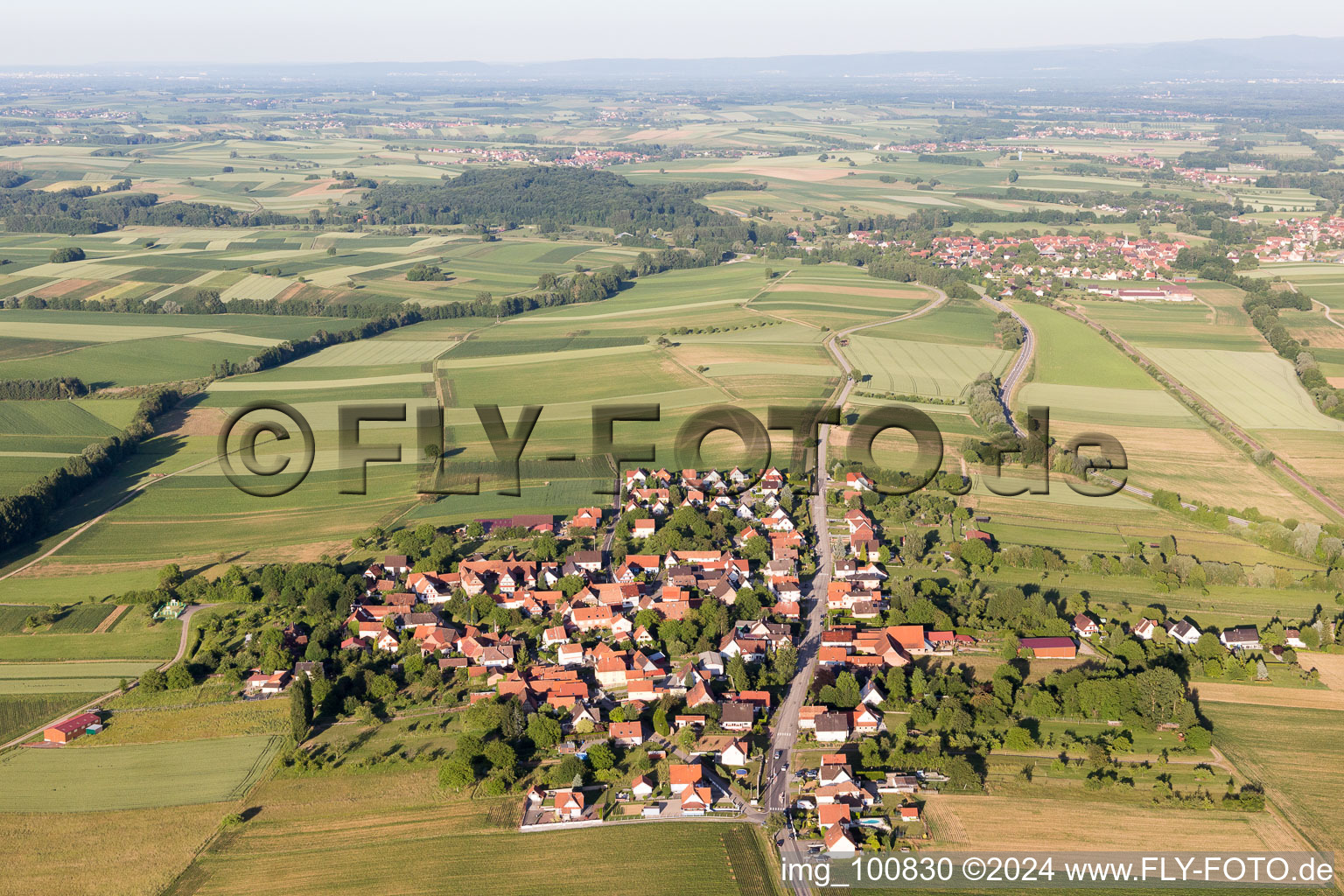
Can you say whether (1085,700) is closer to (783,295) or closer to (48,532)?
(48,532)

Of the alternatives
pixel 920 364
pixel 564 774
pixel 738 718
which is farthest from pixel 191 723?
pixel 920 364

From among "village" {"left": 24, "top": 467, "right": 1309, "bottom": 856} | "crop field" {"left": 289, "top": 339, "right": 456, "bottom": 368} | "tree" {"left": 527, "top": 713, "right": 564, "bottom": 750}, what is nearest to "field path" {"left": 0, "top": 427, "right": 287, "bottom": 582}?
"village" {"left": 24, "top": 467, "right": 1309, "bottom": 856}

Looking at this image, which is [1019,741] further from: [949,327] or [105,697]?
[949,327]

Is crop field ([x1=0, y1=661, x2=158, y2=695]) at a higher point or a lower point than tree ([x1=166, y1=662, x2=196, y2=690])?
lower

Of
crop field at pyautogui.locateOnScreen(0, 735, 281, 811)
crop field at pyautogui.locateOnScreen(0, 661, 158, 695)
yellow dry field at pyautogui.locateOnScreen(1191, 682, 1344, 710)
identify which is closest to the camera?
crop field at pyautogui.locateOnScreen(0, 735, 281, 811)

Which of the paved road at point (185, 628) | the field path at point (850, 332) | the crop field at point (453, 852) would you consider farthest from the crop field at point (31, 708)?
the field path at point (850, 332)

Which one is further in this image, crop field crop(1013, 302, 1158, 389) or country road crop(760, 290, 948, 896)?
crop field crop(1013, 302, 1158, 389)

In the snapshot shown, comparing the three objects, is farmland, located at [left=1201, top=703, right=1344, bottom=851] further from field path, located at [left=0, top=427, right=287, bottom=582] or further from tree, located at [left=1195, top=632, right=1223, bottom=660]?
field path, located at [left=0, top=427, right=287, bottom=582]

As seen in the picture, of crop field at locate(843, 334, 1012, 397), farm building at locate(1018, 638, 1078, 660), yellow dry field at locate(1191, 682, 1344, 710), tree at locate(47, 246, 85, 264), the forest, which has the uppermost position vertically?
the forest
